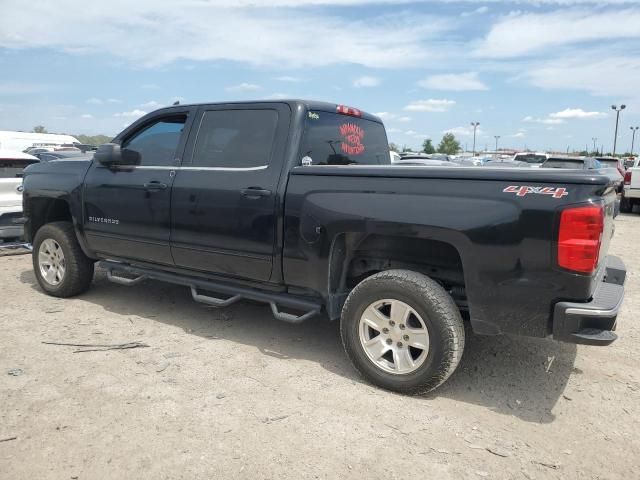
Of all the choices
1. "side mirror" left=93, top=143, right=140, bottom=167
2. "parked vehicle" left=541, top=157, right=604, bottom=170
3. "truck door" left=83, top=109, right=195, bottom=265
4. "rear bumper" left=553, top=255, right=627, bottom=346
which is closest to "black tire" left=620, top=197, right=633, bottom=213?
"parked vehicle" left=541, top=157, right=604, bottom=170

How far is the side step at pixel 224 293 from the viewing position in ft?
13.0

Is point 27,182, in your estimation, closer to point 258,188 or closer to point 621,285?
point 258,188

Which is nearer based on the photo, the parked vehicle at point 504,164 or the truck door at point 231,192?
the truck door at point 231,192

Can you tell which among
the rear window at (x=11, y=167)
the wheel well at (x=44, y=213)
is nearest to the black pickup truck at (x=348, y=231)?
the wheel well at (x=44, y=213)

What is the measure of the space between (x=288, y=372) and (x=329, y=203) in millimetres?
1265

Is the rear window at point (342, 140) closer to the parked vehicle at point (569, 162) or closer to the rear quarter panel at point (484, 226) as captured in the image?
the rear quarter panel at point (484, 226)

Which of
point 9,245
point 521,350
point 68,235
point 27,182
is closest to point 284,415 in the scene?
point 521,350

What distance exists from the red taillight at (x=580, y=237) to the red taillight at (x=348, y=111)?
2243 mm

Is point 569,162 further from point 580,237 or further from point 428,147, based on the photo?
point 428,147

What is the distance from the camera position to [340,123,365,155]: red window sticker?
4.59 metres

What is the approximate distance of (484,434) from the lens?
3.06m

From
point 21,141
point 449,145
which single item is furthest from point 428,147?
point 21,141

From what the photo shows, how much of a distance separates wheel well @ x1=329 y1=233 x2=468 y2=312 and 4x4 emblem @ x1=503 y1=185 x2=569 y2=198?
0.57 metres

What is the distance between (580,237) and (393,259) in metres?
1.30
